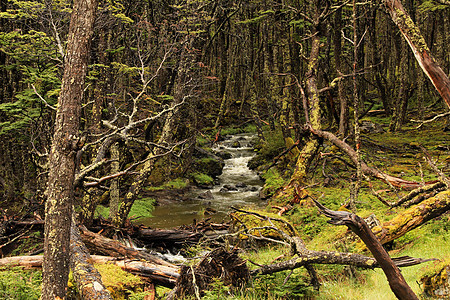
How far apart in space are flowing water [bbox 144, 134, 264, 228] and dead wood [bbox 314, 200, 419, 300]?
9514 millimetres

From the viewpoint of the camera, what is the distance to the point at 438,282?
3672mm

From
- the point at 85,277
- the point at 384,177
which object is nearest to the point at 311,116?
the point at 384,177

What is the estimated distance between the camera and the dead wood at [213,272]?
466 centimetres

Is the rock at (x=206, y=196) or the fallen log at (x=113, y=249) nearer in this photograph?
the fallen log at (x=113, y=249)

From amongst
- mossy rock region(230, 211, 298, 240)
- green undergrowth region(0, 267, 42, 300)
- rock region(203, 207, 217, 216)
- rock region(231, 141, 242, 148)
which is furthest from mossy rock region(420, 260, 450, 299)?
rock region(231, 141, 242, 148)

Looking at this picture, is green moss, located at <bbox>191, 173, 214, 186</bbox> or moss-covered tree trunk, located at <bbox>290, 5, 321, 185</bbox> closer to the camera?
moss-covered tree trunk, located at <bbox>290, 5, 321, 185</bbox>

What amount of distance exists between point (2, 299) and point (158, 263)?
2.69 meters

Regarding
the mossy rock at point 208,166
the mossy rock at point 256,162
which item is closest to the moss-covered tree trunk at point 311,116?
the mossy rock at point 256,162

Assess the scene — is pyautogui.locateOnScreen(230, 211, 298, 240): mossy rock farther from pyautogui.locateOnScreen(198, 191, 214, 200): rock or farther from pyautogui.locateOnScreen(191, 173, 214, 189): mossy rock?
pyautogui.locateOnScreen(191, 173, 214, 189): mossy rock

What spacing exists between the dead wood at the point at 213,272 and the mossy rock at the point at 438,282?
238cm

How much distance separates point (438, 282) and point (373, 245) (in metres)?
1.61

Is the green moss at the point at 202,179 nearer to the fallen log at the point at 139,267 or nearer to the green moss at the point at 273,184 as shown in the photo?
the green moss at the point at 273,184

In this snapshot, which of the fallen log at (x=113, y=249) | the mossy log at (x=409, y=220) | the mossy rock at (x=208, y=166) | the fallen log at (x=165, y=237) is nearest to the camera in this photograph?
the mossy log at (x=409, y=220)

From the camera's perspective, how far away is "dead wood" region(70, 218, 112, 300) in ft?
15.3
